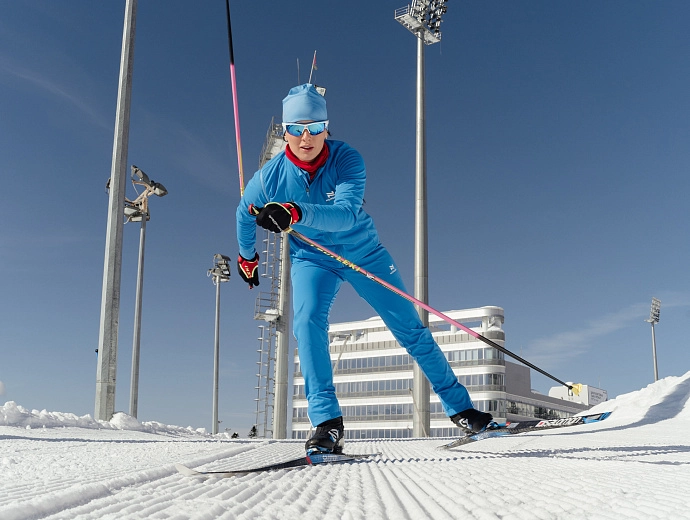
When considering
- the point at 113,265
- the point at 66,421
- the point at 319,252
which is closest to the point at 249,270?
the point at 319,252

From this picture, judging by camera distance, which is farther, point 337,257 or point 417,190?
point 417,190

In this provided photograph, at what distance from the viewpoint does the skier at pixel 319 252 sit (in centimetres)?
313

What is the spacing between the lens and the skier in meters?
3.13

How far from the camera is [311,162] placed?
3.56m

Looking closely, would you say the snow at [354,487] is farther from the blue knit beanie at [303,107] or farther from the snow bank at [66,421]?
the snow bank at [66,421]

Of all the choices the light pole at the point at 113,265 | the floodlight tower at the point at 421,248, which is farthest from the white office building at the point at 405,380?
the light pole at the point at 113,265

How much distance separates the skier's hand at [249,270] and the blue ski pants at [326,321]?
48 centimetres

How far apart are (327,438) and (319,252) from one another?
1.11 m

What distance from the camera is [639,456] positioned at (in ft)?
10.0

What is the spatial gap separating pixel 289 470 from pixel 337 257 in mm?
1291

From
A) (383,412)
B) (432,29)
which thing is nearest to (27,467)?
(432,29)

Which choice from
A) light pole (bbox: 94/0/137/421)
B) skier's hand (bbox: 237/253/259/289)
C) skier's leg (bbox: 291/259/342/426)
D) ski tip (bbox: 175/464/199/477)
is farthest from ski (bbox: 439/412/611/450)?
light pole (bbox: 94/0/137/421)

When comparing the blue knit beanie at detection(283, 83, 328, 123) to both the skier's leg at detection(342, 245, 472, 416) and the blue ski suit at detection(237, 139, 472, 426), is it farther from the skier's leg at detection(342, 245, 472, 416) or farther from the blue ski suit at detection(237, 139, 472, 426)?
the skier's leg at detection(342, 245, 472, 416)

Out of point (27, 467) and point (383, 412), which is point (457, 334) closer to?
point (383, 412)
